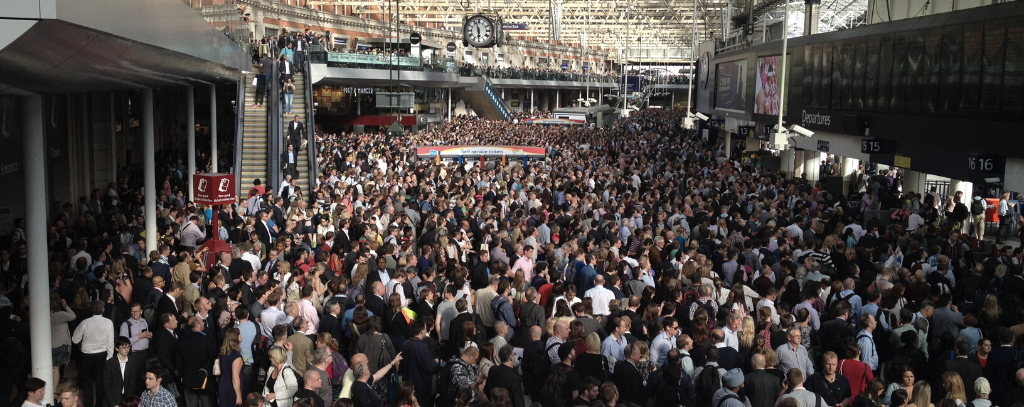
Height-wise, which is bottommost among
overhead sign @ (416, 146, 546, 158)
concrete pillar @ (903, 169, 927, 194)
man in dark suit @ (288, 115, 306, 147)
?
concrete pillar @ (903, 169, 927, 194)

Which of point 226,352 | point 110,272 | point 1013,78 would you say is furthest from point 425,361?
point 1013,78

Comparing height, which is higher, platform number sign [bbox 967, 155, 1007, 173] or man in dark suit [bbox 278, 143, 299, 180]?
platform number sign [bbox 967, 155, 1007, 173]

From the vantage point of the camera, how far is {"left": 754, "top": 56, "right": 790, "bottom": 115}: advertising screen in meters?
26.7

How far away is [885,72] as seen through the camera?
63.1 feet

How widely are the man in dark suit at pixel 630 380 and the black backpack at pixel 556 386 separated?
16.6 inches

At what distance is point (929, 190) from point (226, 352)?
19553 mm

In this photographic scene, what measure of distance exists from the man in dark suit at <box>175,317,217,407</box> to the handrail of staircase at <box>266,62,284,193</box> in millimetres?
13808

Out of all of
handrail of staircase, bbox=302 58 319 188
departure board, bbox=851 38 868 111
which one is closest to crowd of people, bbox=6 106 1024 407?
departure board, bbox=851 38 868 111

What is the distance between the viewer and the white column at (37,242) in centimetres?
892

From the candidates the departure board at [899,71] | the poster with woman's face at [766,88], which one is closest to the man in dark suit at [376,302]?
the departure board at [899,71]

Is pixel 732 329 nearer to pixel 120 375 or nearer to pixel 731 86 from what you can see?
pixel 120 375

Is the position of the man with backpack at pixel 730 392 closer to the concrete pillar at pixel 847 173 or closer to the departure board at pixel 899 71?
the departure board at pixel 899 71

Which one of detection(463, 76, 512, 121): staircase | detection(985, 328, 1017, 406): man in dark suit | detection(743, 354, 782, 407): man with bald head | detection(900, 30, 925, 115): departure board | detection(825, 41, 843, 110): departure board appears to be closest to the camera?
detection(743, 354, 782, 407): man with bald head

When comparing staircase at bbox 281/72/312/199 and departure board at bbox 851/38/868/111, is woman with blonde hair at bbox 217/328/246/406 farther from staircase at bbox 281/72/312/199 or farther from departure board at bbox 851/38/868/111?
departure board at bbox 851/38/868/111
